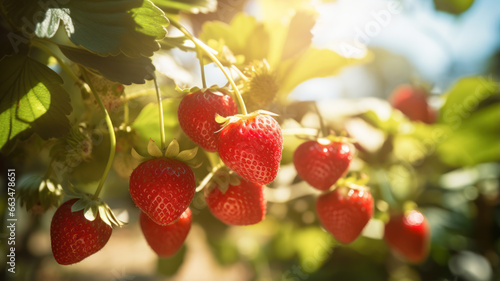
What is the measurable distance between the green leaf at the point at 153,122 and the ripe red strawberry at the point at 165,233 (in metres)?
0.11

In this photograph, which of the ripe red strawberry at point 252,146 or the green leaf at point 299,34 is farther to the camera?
the green leaf at point 299,34

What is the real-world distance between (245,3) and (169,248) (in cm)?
64

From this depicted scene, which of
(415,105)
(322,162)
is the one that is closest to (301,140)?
(322,162)

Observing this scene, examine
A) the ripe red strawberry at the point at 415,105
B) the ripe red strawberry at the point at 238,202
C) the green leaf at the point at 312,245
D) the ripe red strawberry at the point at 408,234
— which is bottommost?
the green leaf at the point at 312,245

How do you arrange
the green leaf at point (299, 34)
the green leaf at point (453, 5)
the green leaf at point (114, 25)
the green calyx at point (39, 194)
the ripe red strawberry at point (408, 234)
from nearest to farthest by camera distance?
the green leaf at point (114, 25) → the green calyx at point (39, 194) → the green leaf at point (299, 34) → the ripe red strawberry at point (408, 234) → the green leaf at point (453, 5)

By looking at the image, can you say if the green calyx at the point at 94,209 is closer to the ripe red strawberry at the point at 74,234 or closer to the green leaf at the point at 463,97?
the ripe red strawberry at the point at 74,234

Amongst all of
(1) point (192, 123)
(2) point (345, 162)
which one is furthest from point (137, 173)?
(2) point (345, 162)

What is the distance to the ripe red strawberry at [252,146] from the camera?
428 millimetres

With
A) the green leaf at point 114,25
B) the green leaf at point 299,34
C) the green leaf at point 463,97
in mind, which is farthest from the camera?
the green leaf at point 463,97

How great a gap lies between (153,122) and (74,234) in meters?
0.19

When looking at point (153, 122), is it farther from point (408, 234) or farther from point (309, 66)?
point (408, 234)

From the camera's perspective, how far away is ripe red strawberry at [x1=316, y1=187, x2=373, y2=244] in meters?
0.63

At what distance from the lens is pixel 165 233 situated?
1.77 ft

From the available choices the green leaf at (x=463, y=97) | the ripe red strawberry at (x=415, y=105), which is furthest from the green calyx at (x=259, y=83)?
the green leaf at (x=463, y=97)
